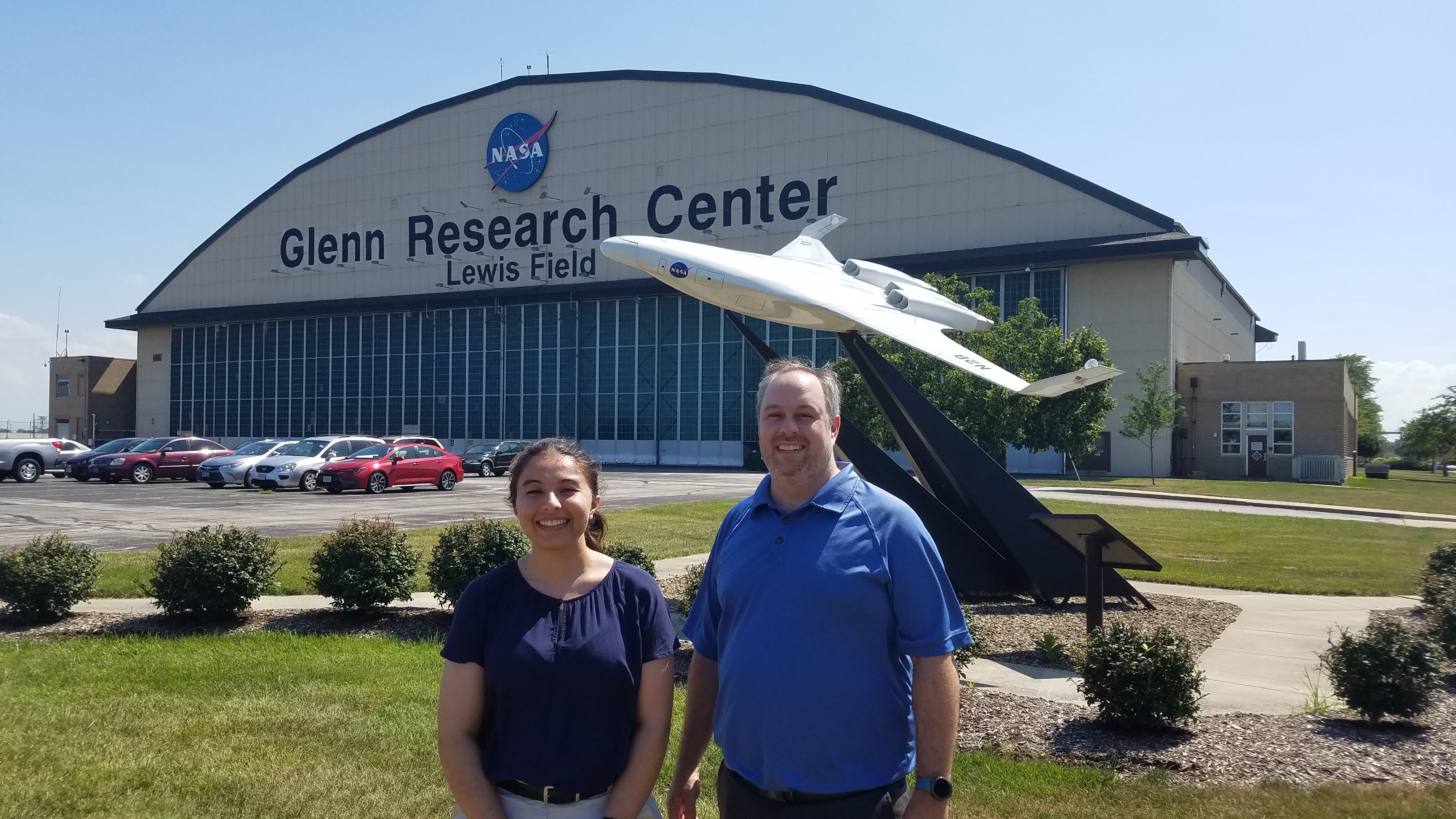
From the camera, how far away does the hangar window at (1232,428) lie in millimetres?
46250

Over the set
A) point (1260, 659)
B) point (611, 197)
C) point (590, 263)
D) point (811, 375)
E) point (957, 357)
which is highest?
point (611, 197)

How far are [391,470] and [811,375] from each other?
28078mm

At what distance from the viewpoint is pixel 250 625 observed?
10094 mm

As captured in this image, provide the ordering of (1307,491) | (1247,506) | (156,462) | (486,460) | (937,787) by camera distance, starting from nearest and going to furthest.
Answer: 1. (937,787)
2. (1247,506)
3. (156,462)
4. (1307,491)
5. (486,460)

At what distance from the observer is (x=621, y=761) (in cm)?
312

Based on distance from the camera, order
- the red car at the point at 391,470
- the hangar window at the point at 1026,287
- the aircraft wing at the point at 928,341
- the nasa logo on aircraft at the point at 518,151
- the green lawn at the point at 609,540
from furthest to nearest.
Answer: the nasa logo on aircraft at the point at 518,151 < the hangar window at the point at 1026,287 < the red car at the point at 391,470 < the green lawn at the point at 609,540 < the aircraft wing at the point at 928,341

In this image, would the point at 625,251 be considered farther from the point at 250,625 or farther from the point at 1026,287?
the point at 1026,287

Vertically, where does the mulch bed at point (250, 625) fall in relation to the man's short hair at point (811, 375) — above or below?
below

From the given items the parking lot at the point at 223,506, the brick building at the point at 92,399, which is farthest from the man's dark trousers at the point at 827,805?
the brick building at the point at 92,399

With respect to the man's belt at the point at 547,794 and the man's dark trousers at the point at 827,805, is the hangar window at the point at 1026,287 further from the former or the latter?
the man's belt at the point at 547,794

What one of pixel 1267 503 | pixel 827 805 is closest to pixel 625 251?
pixel 827 805

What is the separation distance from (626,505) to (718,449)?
24.0 m

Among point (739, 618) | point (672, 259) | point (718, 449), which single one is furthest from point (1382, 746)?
point (718, 449)

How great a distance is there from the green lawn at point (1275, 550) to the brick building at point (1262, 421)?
21.6m
